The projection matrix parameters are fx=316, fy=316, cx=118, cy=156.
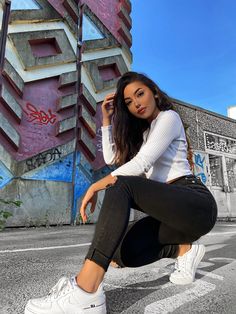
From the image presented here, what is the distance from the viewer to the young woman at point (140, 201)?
150 centimetres

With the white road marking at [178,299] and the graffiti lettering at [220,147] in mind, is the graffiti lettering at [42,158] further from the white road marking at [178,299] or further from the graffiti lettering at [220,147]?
the graffiti lettering at [220,147]

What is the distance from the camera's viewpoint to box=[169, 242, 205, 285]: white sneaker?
6.97 feet

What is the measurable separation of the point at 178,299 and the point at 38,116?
806 centimetres

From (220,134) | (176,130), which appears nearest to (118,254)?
(176,130)

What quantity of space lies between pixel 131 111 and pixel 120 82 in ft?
0.70

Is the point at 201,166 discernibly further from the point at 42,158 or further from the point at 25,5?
the point at 25,5

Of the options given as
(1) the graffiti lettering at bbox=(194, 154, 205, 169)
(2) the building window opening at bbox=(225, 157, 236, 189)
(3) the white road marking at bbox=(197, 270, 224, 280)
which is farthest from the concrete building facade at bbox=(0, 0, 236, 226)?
(2) the building window opening at bbox=(225, 157, 236, 189)

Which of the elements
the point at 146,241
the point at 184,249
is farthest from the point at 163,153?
the point at 184,249

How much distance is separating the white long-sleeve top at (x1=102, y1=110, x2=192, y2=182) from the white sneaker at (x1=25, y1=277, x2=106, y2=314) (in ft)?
1.99

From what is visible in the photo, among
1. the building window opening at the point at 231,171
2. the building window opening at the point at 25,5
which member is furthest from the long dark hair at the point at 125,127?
the building window opening at the point at 231,171

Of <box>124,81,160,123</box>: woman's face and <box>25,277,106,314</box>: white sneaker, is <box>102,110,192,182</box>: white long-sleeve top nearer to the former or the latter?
<box>124,81,160,123</box>: woman's face

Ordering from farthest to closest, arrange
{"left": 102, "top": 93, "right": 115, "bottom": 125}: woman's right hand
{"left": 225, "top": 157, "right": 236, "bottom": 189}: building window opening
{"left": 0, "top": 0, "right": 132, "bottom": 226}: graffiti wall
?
{"left": 225, "top": 157, "right": 236, "bottom": 189}: building window opening
{"left": 0, "top": 0, "right": 132, "bottom": 226}: graffiti wall
{"left": 102, "top": 93, "right": 115, "bottom": 125}: woman's right hand

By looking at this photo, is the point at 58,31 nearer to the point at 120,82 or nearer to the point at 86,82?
the point at 86,82

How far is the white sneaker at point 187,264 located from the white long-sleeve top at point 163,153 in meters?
0.58
